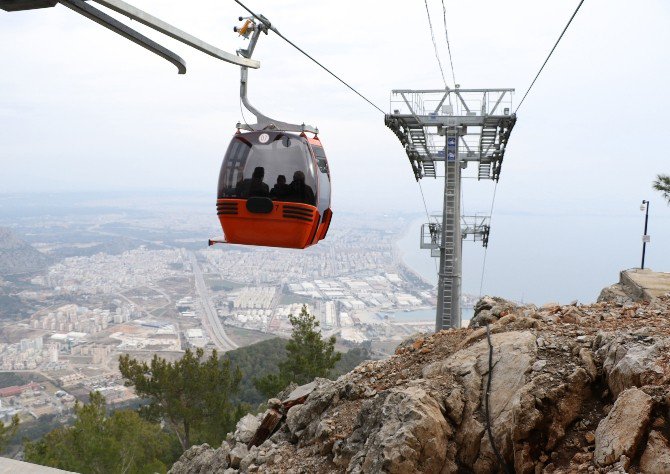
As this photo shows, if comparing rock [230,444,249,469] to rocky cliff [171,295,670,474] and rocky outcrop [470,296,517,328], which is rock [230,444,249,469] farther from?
rocky outcrop [470,296,517,328]

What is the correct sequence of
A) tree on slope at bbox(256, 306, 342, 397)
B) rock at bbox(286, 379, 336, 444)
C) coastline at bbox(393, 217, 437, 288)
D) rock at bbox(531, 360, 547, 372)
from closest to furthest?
1. rock at bbox(531, 360, 547, 372)
2. rock at bbox(286, 379, 336, 444)
3. tree on slope at bbox(256, 306, 342, 397)
4. coastline at bbox(393, 217, 437, 288)

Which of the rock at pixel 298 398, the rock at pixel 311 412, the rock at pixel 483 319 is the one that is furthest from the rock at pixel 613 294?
the rock at pixel 311 412

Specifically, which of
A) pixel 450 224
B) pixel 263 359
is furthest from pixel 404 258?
pixel 450 224

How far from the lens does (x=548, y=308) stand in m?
8.59

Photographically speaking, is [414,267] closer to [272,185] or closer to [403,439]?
[403,439]

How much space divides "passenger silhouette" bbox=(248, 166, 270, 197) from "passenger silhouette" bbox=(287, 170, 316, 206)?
26cm

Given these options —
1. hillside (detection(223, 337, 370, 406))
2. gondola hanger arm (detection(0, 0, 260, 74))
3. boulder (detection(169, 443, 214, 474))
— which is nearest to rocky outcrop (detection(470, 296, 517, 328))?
boulder (detection(169, 443, 214, 474))

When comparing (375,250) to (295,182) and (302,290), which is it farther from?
(295,182)

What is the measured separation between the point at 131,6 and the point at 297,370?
15793 mm

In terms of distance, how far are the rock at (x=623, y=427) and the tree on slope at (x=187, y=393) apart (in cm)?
1339

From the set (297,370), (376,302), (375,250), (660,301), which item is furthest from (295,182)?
(375,250)

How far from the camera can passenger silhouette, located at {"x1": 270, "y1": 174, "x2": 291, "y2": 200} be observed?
6145 mm

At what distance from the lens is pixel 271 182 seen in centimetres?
618

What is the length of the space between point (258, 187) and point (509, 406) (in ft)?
11.2
